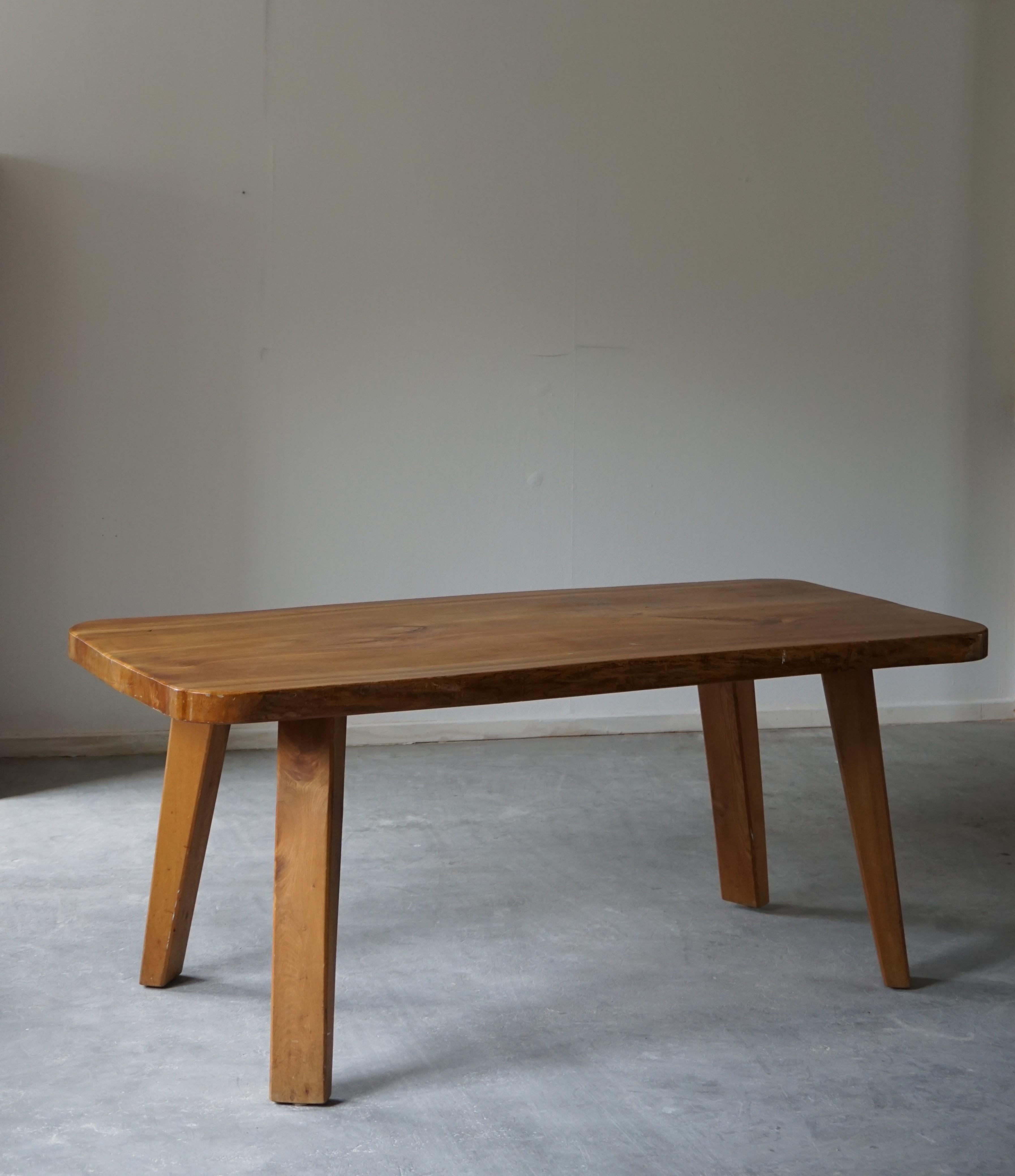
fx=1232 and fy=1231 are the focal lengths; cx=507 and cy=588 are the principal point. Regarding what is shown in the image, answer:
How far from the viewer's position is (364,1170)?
1.46 metres

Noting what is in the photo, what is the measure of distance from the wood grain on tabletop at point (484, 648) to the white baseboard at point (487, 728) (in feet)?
4.97

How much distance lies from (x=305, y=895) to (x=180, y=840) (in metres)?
0.40

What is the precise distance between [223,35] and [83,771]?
79.4 inches

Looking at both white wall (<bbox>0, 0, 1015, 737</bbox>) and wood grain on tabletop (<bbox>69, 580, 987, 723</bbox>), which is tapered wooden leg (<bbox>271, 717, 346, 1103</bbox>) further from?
white wall (<bbox>0, 0, 1015, 737</bbox>)

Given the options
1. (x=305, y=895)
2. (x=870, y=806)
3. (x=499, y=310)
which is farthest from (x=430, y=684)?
(x=499, y=310)

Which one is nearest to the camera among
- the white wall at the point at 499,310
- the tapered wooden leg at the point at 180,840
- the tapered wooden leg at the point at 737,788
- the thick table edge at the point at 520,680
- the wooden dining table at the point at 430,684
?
the thick table edge at the point at 520,680

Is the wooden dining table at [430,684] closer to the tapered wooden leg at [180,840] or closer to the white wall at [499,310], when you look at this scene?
the tapered wooden leg at [180,840]

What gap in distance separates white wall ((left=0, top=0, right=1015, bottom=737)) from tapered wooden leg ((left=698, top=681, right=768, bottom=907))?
4.71 ft

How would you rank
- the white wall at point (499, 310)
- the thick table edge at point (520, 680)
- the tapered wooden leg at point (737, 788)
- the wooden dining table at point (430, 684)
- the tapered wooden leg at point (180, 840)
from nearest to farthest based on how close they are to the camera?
the thick table edge at point (520, 680)
the wooden dining table at point (430, 684)
the tapered wooden leg at point (180, 840)
the tapered wooden leg at point (737, 788)
the white wall at point (499, 310)

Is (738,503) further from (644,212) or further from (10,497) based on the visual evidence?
(10,497)

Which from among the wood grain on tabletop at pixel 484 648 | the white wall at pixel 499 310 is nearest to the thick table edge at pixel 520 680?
the wood grain on tabletop at pixel 484 648

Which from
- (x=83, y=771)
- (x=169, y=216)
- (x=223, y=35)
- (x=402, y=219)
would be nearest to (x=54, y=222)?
(x=169, y=216)

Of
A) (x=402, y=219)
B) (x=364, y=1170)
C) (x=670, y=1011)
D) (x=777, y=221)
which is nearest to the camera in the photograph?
(x=364, y=1170)

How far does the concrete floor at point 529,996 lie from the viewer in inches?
60.1
